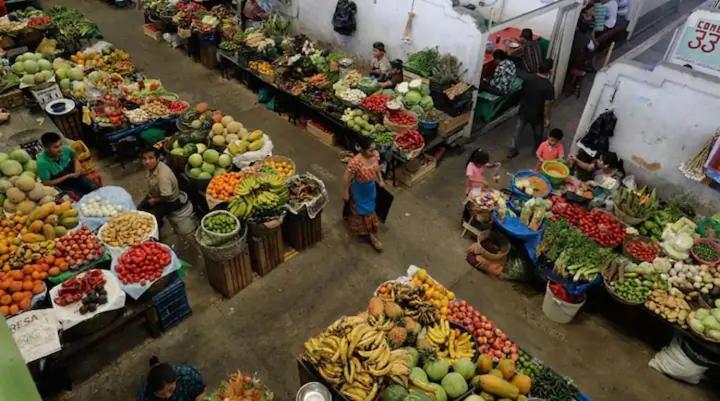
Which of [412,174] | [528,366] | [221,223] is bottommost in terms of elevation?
[412,174]

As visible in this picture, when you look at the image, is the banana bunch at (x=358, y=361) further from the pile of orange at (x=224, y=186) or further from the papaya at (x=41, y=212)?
the papaya at (x=41, y=212)

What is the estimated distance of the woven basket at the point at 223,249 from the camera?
6.03m

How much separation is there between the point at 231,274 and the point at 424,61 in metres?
5.58

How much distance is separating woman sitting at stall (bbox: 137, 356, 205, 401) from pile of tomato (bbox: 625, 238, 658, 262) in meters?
5.40

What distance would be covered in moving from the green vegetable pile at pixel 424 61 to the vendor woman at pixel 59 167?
6.05 meters

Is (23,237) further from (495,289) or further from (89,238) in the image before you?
(495,289)

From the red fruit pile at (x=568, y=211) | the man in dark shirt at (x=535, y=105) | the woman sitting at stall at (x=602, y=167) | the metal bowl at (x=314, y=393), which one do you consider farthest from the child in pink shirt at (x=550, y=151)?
the metal bowl at (x=314, y=393)

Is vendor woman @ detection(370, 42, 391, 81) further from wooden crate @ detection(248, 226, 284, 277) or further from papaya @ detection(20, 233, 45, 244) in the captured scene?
papaya @ detection(20, 233, 45, 244)

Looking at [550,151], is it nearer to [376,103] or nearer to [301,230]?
[376,103]

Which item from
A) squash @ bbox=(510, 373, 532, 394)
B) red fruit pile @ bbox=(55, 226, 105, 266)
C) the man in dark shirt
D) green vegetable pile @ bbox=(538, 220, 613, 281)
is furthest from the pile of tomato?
red fruit pile @ bbox=(55, 226, 105, 266)

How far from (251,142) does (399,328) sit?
13.4 ft

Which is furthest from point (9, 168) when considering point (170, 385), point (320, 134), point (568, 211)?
point (568, 211)

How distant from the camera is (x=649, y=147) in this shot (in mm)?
7367

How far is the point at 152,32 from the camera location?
13398 millimetres
